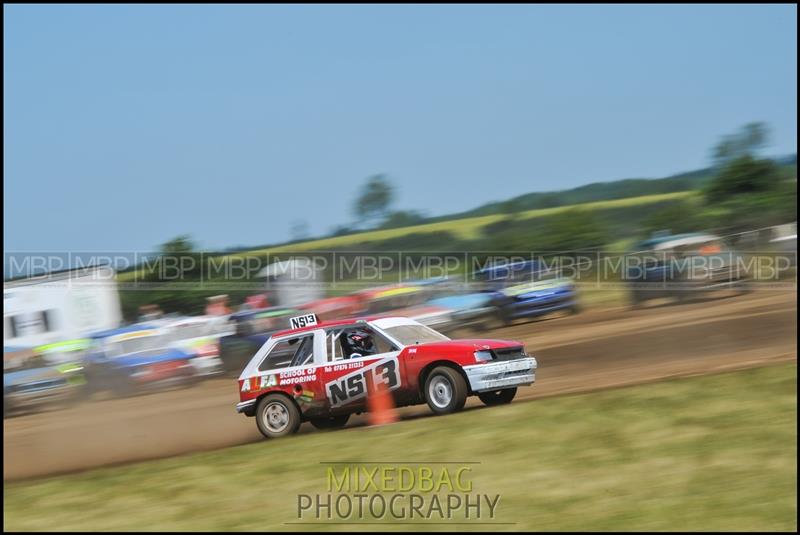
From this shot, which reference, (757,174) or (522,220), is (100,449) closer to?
(522,220)

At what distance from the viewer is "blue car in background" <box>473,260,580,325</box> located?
6.93 m

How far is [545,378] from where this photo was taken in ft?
29.9

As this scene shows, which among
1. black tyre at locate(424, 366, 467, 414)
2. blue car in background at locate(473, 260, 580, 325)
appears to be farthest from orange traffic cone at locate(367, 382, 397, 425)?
blue car in background at locate(473, 260, 580, 325)

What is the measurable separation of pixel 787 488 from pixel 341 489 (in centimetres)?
322

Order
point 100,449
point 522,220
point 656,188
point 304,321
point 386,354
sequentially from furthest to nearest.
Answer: point 656,188 < point 522,220 < point 100,449 < point 386,354 < point 304,321

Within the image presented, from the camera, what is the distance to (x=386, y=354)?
5828 millimetres

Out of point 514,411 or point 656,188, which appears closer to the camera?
point 514,411

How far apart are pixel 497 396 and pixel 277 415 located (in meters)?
1.68

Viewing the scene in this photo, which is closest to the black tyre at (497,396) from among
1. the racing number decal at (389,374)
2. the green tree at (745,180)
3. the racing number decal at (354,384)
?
the racing number decal at (389,374)

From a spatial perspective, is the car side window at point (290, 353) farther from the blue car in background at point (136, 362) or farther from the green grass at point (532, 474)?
the blue car in background at point (136, 362)

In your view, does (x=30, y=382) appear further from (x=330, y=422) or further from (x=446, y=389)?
(x=446, y=389)

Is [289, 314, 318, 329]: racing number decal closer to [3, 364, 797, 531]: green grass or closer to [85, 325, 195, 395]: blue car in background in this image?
[3, 364, 797, 531]: green grass

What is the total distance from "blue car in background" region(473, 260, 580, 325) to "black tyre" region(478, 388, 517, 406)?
1.71 ft

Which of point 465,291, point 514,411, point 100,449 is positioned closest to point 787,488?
point 514,411
